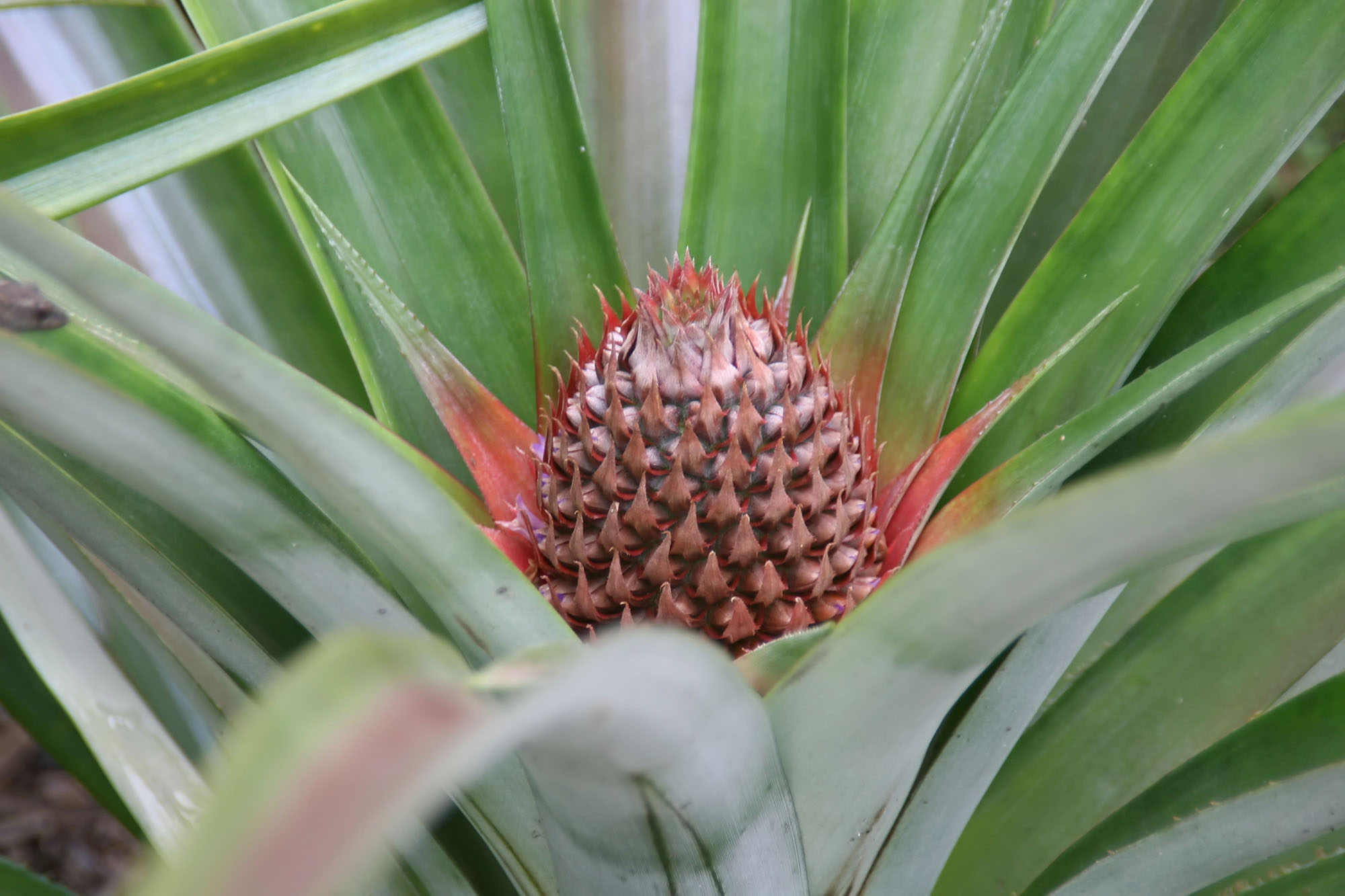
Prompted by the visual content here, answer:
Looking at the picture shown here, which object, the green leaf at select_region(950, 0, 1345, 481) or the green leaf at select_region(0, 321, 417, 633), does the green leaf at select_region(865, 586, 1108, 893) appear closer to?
the green leaf at select_region(950, 0, 1345, 481)

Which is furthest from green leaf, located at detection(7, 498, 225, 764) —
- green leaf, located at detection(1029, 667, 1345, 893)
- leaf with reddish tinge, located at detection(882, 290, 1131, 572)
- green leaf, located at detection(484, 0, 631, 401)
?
green leaf, located at detection(1029, 667, 1345, 893)

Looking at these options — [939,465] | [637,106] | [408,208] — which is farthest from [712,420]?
[637,106]

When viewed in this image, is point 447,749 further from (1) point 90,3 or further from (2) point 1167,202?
(1) point 90,3

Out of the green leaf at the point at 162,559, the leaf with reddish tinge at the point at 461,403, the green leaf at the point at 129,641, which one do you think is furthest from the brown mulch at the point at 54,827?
the leaf with reddish tinge at the point at 461,403

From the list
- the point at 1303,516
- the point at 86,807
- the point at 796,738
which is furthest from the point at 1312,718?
the point at 86,807

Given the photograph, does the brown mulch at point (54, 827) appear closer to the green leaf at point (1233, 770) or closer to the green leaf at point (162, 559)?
the green leaf at point (162, 559)

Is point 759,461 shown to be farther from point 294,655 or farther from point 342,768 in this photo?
point 342,768
